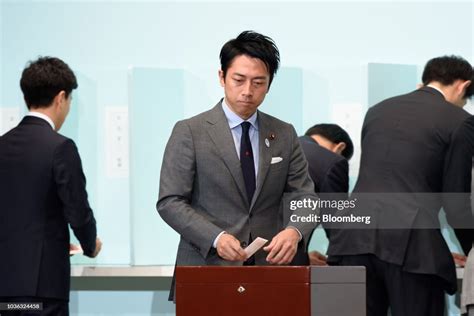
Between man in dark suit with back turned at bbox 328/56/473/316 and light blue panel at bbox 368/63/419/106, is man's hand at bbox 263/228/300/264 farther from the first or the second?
light blue panel at bbox 368/63/419/106

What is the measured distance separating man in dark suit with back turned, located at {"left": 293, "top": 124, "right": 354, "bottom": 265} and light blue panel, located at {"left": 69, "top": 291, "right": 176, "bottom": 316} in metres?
0.68

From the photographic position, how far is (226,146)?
10.1ft

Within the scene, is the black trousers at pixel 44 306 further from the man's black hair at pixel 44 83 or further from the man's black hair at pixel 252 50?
the man's black hair at pixel 252 50

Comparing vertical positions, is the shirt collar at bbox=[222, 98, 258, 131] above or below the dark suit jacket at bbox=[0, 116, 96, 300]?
above

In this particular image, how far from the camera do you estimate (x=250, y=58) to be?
3057mm

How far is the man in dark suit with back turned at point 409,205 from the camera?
3635mm

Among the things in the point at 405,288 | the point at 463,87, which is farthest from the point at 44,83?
the point at 463,87

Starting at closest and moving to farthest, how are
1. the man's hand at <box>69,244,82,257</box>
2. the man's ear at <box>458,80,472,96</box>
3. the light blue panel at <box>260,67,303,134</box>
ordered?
the man's ear at <box>458,80,472,96</box> → the man's hand at <box>69,244,82,257</box> → the light blue panel at <box>260,67,303,134</box>

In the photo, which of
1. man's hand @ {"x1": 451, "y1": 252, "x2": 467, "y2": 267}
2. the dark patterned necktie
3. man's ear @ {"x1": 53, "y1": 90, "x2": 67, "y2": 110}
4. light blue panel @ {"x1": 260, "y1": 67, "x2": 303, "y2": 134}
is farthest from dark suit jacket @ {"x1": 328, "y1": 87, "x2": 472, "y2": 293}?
man's ear @ {"x1": 53, "y1": 90, "x2": 67, "y2": 110}

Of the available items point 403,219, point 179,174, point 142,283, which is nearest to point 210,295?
point 179,174

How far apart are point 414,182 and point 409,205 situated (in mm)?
91

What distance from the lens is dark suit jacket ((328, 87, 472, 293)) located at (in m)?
3.63

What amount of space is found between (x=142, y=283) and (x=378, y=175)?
117 centimetres

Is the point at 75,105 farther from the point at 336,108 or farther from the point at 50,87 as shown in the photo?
the point at 336,108
